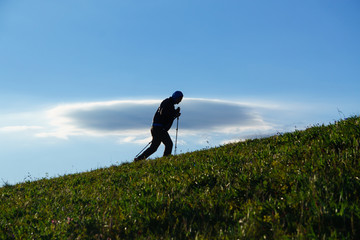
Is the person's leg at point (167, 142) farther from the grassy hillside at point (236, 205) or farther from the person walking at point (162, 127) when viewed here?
the grassy hillside at point (236, 205)

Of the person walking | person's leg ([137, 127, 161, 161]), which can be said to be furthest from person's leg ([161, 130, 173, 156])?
person's leg ([137, 127, 161, 161])

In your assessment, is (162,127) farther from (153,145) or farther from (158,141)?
(153,145)

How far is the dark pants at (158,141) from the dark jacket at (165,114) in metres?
0.23

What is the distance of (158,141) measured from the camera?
51.2 feet

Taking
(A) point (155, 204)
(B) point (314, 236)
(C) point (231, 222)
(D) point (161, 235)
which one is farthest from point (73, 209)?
(B) point (314, 236)

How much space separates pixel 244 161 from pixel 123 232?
358 cm

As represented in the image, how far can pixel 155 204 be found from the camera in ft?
18.0

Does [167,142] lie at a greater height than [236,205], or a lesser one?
greater

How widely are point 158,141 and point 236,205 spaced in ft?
34.9

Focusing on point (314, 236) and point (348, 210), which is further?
point (348, 210)

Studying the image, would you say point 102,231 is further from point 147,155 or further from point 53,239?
point 147,155

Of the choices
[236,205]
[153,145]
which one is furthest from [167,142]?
[236,205]

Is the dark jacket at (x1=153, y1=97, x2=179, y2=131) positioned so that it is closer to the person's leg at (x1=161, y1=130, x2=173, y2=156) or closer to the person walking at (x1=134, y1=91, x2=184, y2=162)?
the person walking at (x1=134, y1=91, x2=184, y2=162)

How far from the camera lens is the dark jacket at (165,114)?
15422mm
